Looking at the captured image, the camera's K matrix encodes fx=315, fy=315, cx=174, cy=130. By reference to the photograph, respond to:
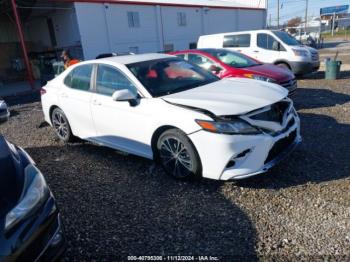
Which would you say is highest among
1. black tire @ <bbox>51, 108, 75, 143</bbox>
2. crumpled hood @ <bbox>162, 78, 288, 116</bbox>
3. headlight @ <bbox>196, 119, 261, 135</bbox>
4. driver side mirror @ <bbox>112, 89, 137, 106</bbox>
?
driver side mirror @ <bbox>112, 89, 137, 106</bbox>

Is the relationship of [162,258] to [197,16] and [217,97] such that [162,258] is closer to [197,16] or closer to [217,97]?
[217,97]

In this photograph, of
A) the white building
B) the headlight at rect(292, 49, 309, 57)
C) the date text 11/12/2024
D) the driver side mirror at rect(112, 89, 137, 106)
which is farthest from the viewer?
the white building

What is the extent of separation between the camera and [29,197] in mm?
Answer: 2127

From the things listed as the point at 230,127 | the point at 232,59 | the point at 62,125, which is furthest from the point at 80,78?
the point at 232,59

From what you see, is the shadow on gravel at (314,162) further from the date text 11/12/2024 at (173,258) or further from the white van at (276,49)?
the white van at (276,49)

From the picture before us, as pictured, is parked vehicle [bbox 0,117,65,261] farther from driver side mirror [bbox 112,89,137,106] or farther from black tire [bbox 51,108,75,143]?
black tire [bbox 51,108,75,143]

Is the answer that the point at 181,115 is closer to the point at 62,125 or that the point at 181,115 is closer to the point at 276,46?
the point at 62,125

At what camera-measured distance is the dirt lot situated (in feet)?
9.04

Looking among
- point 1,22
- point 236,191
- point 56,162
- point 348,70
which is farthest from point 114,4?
point 236,191

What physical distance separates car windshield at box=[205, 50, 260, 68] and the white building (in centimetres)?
1208

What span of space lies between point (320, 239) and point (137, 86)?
8.98 ft

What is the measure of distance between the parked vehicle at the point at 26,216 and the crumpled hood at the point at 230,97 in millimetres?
1933

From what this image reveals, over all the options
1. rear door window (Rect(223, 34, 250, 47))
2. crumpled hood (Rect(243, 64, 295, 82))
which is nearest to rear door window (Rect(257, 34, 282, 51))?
rear door window (Rect(223, 34, 250, 47))

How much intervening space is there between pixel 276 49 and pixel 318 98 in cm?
409
